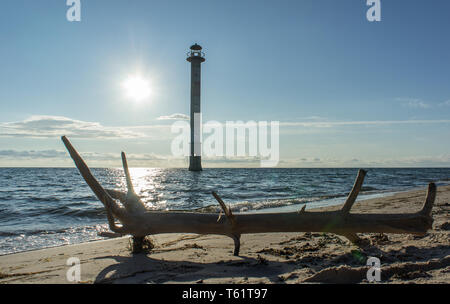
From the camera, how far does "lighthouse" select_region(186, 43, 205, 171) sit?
4184 cm

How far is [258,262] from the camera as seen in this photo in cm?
375

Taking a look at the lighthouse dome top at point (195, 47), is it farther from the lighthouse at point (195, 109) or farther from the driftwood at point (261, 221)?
the driftwood at point (261, 221)

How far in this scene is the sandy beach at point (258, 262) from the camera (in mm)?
3100

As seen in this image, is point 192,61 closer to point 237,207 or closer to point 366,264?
point 237,207

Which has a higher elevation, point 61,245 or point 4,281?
point 4,281

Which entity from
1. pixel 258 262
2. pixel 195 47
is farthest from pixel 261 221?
pixel 195 47

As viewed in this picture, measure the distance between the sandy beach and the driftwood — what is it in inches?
13.4

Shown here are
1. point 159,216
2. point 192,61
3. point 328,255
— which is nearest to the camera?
point 328,255

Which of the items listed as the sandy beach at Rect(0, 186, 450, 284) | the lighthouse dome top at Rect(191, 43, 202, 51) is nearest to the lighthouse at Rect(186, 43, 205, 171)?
the lighthouse dome top at Rect(191, 43, 202, 51)

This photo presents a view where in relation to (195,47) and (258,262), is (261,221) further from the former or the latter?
(195,47)

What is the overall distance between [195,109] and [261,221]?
38498 mm
